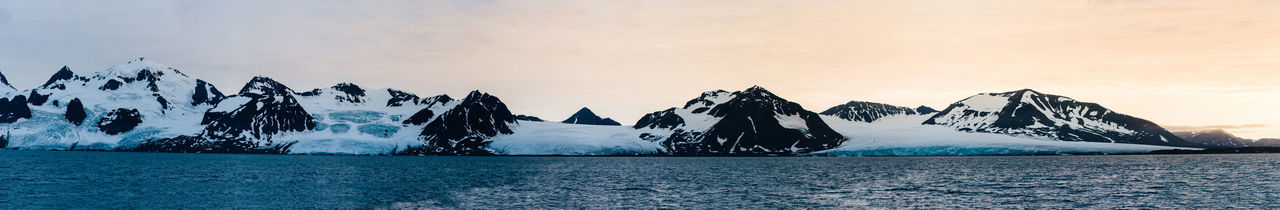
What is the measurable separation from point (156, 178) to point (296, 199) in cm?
5503

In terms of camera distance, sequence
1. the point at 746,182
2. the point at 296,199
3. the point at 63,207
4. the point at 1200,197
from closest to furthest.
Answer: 1. the point at 63,207
2. the point at 296,199
3. the point at 1200,197
4. the point at 746,182

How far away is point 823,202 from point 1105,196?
113 ft

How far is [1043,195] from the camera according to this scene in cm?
10188

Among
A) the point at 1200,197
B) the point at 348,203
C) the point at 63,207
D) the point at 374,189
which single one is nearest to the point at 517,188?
the point at 374,189

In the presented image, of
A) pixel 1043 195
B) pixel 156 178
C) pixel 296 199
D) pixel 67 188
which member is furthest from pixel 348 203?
pixel 1043 195

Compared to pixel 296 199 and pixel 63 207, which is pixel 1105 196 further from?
pixel 63 207

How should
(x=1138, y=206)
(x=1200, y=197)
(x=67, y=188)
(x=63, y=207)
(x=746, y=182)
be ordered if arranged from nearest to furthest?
(x=63, y=207)
(x=1138, y=206)
(x=1200, y=197)
(x=67, y=188)
(x=746, y=182)

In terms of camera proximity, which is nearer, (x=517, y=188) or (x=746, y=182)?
(x=517, y=188)

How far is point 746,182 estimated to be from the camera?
13338cm

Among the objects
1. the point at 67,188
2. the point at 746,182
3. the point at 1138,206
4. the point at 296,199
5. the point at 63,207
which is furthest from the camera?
the point at 746,182

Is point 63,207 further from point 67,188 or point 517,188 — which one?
point 517,188

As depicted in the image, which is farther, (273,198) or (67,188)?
(67,188)

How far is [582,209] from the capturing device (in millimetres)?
82625

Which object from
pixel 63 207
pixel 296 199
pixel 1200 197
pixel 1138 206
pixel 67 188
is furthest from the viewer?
pixel 67 188
